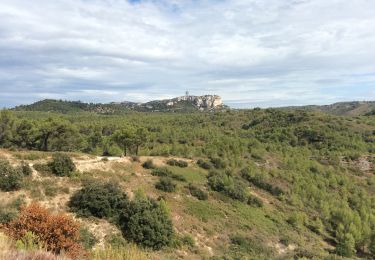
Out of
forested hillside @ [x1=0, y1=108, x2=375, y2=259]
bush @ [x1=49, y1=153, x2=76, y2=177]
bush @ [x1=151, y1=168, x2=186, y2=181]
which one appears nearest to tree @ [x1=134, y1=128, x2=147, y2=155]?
forested hillside @ [x1=0, y1=108, x2=375, y2=259]

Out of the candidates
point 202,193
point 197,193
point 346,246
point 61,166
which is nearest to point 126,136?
point 197,193

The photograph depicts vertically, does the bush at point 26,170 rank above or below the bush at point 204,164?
above

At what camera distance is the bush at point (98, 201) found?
29.3 meters

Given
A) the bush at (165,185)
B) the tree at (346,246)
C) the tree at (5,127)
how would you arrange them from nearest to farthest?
1. the bush at (165,185)
2. the tree at (346,246)
3. the tree at (5,127)

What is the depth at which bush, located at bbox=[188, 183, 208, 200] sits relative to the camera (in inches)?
1615

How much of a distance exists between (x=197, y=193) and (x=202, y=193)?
1.87 feet

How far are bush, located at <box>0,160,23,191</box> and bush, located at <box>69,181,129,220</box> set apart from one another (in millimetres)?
4368

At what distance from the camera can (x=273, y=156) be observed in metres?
73.3

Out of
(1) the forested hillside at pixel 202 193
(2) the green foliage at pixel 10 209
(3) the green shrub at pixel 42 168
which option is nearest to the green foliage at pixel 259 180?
(1) the forested hillside at pixel 202 193

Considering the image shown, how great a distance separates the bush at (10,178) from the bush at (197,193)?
18297 mm

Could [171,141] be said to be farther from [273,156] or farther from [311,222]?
[311,222]

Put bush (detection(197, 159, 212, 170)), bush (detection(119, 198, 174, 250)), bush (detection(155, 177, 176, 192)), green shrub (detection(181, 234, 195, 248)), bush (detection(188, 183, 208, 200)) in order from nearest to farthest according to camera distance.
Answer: bush (detection(119, 198, 174, 250))
green shrub (detection(181, 234, 195, 248))
bush (detection(155, 177, 176, 192))
bush (detection(188, 183, 208, 200))
bush (detection(197, 159, 212, 170))

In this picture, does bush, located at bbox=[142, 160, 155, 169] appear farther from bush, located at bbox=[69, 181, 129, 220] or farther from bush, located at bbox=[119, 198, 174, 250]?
bush, located at bbox=[119, 198, 174, 250]

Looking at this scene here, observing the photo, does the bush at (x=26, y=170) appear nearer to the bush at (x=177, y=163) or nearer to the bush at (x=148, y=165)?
the bush at (x=148, y=165)
